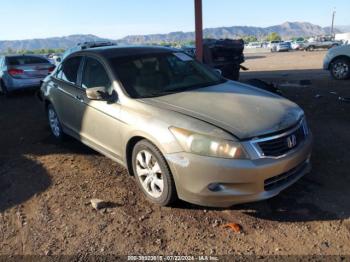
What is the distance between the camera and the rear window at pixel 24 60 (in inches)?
488

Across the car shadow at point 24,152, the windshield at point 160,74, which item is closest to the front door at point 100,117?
the windshield at point 160,74

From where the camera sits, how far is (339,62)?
12.5 meters

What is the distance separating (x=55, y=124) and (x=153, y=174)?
310 centimetres

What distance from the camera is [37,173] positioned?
17.3ft

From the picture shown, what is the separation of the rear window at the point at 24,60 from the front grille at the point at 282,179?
10446 mm

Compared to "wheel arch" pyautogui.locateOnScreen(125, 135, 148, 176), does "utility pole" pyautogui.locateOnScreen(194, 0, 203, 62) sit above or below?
above

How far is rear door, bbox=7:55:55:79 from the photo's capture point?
1209 centimetres

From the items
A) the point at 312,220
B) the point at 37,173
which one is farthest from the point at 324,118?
the point at 37,173

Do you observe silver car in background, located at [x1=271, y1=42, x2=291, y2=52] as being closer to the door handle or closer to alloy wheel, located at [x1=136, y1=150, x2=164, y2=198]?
the door handle

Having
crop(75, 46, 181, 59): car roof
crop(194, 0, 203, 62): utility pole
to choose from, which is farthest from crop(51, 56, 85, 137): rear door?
crop(194, 0, 203, 62): utility pole

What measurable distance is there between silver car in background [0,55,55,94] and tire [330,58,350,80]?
9.01 metres

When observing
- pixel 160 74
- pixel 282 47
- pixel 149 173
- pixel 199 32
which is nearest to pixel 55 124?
pixel 160 74

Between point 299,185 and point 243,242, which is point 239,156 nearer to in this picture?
point 243,242

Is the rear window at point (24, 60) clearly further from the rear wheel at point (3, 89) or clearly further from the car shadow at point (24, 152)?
the car shadow at point (24, 152)
